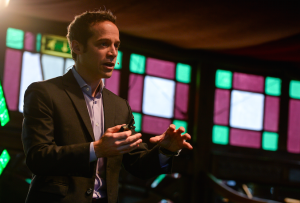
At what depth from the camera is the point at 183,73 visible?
4617 millimetres

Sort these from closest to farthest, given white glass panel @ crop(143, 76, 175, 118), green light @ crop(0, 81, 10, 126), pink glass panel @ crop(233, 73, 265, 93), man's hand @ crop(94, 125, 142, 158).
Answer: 1. man's hand @ crop(94, 125, 142, 158)
2. green light @ crop(0, 81, 10, 126)
3. white glass panel @ crop(143, 76, 175, 118)
4. pink glass panel @ crop(233, 73, 265, 93)

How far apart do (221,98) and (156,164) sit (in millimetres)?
3427

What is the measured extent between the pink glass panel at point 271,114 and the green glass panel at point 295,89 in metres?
0.32

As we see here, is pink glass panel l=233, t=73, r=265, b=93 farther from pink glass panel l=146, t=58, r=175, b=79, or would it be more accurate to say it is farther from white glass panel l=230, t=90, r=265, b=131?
pink glass panel l=146, t=58, r=175, b=79

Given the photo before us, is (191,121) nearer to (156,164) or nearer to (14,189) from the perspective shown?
(14,189)

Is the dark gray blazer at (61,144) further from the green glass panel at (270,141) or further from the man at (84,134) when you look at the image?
the green glass panel at (270,141)

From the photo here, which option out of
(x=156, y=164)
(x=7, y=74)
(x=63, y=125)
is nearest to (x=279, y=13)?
(x=156, y=164)

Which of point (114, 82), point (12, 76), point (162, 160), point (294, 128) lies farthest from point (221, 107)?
point (162, 160)

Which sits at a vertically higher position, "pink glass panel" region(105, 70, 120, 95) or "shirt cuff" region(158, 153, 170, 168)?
"pink glass panel" region(105, 70, 120, 95)

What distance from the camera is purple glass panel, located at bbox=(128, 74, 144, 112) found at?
4199mm

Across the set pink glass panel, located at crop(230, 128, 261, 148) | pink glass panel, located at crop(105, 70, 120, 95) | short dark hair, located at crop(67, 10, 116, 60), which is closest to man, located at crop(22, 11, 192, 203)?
short dark hair, located at crop(67, 10, 116, 60)

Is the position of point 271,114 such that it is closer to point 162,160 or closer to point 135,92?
point 135,92

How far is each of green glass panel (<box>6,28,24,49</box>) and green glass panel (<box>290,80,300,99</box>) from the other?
427 centimetres

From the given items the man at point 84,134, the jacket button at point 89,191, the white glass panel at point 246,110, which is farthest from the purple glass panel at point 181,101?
the jacket button at point 89,191
